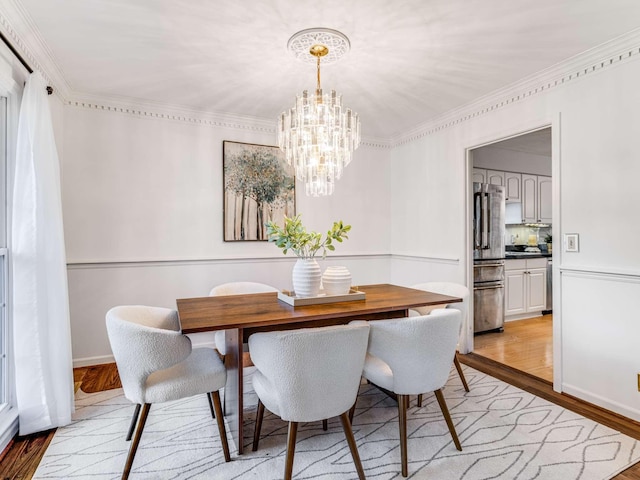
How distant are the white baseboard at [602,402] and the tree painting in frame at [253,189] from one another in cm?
294

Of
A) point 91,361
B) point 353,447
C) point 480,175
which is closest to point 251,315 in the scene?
point 353,447

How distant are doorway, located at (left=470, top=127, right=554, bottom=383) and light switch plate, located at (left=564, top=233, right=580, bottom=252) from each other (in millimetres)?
1428

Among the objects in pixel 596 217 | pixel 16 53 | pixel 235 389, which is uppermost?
pixel 16 53

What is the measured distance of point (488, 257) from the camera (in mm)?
4270

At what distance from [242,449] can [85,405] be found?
1354mm

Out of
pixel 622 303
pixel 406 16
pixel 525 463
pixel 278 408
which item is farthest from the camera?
pixel 622 303

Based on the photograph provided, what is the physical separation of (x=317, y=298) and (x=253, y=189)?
6.31ft

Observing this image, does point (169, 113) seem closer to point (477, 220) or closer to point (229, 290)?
point (229, 290)

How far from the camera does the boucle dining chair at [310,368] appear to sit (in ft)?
5.02

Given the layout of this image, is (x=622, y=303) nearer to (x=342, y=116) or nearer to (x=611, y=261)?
(x=611, y=261)

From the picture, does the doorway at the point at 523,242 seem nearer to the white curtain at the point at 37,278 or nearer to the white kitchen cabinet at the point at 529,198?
the white kitchen cabinet at the point at 529,198

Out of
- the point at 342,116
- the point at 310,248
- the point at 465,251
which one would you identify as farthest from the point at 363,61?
the point at 465,251

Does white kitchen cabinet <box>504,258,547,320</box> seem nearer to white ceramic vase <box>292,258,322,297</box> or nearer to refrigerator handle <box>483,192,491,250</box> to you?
refrigerator handle <box>483,192,491,250</box>

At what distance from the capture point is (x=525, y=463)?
→ 6.07ft
